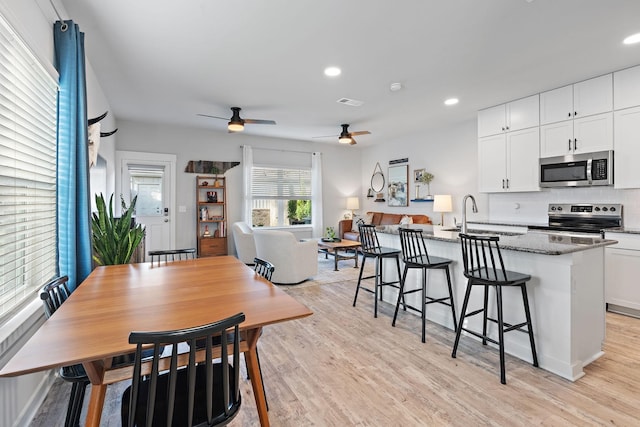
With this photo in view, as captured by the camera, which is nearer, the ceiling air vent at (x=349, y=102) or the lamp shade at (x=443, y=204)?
the ceiling air vent at (x=349, y=102)

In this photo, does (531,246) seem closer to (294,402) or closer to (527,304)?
(527,304)

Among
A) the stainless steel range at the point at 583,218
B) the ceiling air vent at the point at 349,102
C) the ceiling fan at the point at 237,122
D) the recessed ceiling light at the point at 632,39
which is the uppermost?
the ceiling air vent at the point at 349,102

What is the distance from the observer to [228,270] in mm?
2180

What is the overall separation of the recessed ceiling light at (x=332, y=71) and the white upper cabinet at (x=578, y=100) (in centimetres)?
279

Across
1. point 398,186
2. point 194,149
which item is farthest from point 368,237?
point 194,149

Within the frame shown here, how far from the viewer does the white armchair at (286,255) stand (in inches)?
176

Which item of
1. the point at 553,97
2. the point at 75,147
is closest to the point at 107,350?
the point at 75,147

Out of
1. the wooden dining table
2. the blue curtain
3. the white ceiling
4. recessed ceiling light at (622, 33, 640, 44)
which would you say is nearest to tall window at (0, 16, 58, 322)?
the blue curtain

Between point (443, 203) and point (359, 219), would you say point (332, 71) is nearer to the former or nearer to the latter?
point (443, 203)

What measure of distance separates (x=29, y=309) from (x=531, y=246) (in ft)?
10.4

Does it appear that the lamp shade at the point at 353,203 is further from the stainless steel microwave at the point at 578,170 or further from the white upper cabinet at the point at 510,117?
the stainless steel microwave at the point at 578,170

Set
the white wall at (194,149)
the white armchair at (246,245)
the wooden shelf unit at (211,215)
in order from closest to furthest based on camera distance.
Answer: the white armchair at (246,245) < the white wall at (194,149) < the wooden shelf unit at (211,215)

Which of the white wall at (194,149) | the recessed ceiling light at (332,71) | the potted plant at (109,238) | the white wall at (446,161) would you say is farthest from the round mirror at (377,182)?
the potted plant at (109,238)

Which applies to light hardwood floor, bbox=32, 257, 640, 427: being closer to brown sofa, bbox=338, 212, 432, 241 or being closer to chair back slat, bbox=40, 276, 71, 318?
chair back slat, bbox=40, 276, 71, 318
